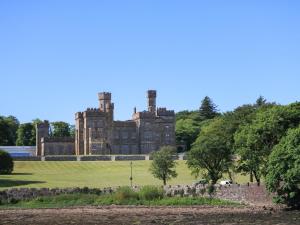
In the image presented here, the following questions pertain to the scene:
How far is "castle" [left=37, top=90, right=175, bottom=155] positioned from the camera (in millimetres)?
143375

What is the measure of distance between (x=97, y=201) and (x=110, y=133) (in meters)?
90.2

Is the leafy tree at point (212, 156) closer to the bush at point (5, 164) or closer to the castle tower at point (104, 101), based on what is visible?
the bush at point (5, 164)

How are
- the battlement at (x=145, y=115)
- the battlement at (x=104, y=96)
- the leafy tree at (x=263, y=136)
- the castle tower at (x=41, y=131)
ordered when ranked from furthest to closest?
the battlement at (x=104, y=96)
the battlement at (x=145, y=115)
the castle tower at (x=41, y=131)
the leafy tree at (x=263, y=136)

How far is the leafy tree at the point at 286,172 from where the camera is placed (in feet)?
149

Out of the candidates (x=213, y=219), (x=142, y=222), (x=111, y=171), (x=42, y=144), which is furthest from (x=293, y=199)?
(x=42, y=144)

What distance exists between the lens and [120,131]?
147 meters

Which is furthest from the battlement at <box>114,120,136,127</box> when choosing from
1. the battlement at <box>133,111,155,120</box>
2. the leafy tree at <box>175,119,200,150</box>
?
the leafy tree at <box>175,119,200,150</box>

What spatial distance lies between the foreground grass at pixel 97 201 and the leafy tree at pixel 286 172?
20.7ft

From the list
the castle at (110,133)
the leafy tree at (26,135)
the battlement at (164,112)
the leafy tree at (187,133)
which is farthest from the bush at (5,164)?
the leafy tree at (26,135)

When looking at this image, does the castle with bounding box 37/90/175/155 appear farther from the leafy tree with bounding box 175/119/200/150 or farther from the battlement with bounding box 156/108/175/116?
the leafy tree with bounding box 175/119/200/150

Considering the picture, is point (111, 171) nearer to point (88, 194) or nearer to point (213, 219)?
point (88, 194)

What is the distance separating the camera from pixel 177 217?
1635 inches

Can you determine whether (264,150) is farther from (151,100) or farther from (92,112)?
(151,100)

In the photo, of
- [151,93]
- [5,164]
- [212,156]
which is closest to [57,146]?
[151,93]
